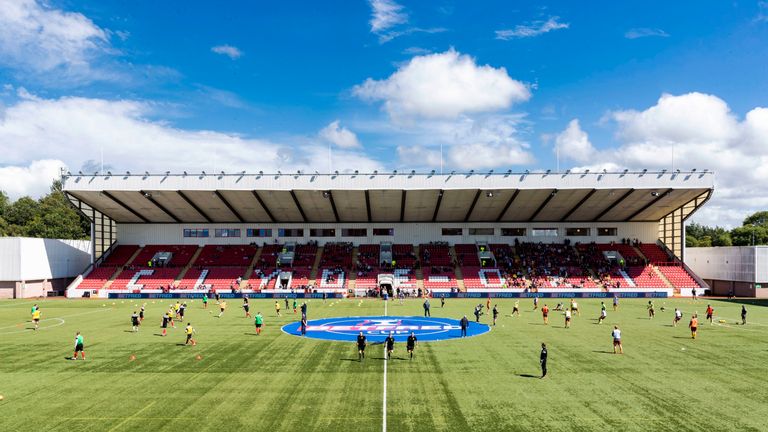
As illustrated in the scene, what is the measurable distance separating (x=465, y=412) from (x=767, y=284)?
65.3 m

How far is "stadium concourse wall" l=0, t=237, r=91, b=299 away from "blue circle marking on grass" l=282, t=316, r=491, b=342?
47.3 m

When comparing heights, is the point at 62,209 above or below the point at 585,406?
above

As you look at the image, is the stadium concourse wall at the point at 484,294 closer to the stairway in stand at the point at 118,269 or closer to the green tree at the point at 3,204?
the stairway in stand at the point at 118,269

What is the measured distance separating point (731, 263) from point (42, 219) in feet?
434

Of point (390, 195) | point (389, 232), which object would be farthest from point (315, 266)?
point (390, 195)

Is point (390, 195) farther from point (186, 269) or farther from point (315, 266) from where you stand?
point (186, 269)

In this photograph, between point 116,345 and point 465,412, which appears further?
point 116,345

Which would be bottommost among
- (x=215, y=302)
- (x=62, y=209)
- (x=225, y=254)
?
(x=215, y=302)

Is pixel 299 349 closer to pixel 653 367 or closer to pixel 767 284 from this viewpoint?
pixel 653 367

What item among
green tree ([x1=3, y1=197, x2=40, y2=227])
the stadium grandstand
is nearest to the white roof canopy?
Answer: the stadium grandstand

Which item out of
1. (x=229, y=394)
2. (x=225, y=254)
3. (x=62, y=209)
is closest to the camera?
(x=229, y=394)

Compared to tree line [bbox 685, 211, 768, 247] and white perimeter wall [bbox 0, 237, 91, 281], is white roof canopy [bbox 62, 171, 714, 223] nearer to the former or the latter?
white perimeter wall [bbox 0, 237, 91, 281]

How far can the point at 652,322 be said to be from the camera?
1617 inches

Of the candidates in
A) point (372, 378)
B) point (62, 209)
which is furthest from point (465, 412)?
point (62, 209)
